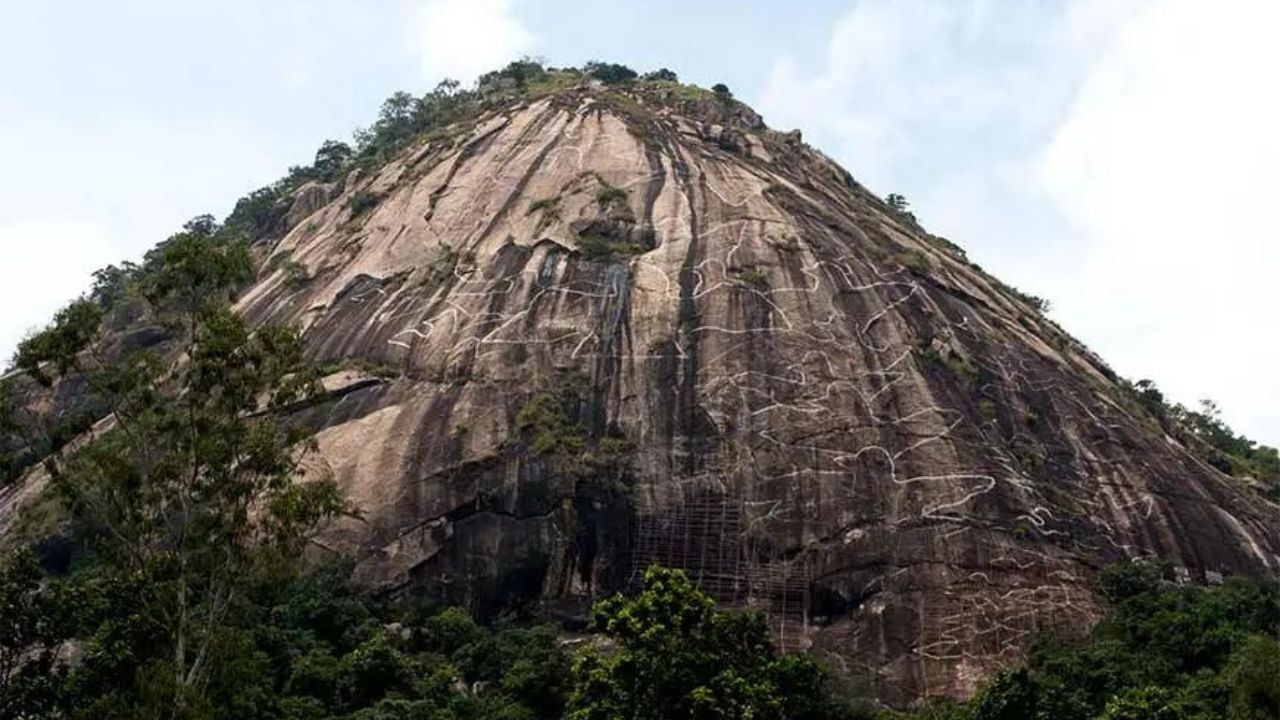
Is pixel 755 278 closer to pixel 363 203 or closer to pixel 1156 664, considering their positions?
pixel 1156 664

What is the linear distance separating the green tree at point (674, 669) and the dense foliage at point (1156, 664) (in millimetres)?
3304

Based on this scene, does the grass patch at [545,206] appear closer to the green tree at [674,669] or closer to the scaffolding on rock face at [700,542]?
the scaffolding on rock face at [700,542]

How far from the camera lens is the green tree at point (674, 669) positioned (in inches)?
827

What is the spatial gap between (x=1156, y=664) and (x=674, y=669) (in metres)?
8.97

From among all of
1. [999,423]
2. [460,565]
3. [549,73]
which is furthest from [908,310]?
[549,73]

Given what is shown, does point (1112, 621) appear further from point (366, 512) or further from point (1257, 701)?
point (366, 512)

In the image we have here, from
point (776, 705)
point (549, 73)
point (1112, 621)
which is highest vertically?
point (549, 73)

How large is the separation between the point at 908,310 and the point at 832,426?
5222 millimetres

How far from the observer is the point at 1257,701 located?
803 inches

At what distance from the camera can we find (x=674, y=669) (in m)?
21.2

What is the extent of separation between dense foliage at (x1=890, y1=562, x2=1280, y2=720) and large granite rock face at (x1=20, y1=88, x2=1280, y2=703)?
3.54 ft

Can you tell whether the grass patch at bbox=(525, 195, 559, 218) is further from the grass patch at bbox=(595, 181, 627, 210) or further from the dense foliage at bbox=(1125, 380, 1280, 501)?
the dense foliage at bbox=(1125, 380, 1280, 501)

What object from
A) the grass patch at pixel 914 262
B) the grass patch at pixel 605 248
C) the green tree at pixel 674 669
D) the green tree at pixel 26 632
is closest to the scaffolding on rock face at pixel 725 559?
the green tree at pixel 674 669

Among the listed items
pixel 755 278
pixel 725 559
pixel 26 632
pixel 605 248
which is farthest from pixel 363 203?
pixel 26 632
